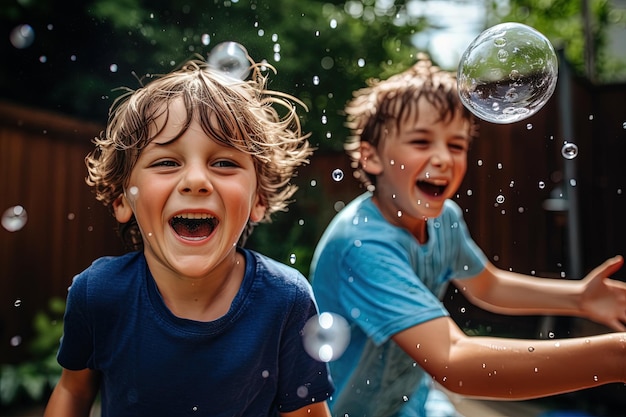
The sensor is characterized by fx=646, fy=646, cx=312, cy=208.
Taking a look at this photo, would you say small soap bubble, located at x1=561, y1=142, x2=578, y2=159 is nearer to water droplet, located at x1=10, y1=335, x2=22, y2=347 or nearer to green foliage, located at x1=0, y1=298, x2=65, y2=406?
green foliage, located at x1=0, y1=298, x2=65, y2=406

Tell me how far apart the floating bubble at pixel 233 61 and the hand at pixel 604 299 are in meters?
0.98

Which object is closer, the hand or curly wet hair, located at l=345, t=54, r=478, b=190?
the hand

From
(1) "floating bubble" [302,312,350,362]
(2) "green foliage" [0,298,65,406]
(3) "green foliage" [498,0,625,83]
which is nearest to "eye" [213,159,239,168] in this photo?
(1) "floating bubble" [302,312,350,362]

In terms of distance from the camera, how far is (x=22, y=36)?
3.46m

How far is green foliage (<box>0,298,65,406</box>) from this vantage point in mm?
3061

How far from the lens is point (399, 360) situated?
1511mm

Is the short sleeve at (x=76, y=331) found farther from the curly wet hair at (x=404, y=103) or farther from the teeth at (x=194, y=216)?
the curly wet hair at (x=404, y=103)

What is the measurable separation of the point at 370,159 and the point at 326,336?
541 mm

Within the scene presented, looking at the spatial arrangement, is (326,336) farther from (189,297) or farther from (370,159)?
(370,159)

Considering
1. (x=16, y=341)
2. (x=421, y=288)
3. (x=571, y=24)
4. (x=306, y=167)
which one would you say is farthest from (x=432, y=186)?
(x=571, y=24)

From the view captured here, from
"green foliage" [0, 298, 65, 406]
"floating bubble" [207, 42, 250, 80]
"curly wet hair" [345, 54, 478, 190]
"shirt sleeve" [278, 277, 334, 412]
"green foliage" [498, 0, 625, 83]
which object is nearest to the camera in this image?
"shirt sleeve" [278, 277, 334, 412]

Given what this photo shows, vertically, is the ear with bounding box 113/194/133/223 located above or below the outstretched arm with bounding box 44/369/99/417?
above

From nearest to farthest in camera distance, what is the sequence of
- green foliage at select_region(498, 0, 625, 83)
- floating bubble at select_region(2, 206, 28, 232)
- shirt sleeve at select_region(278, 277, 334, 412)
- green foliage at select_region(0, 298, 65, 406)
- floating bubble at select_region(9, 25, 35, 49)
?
shirt sleeve at select_region(278, 277, 334, 412) < green foliage at select_region(0, 298, 65, 406) < floating bubble at select_region(2, 206, 28, 232) < floating bubble at select_region(9, 25, 35, 49) < green foliage at select_region(498, 0, 625, 83)

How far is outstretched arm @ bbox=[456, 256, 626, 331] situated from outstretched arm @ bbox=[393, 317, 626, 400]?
33 cm
